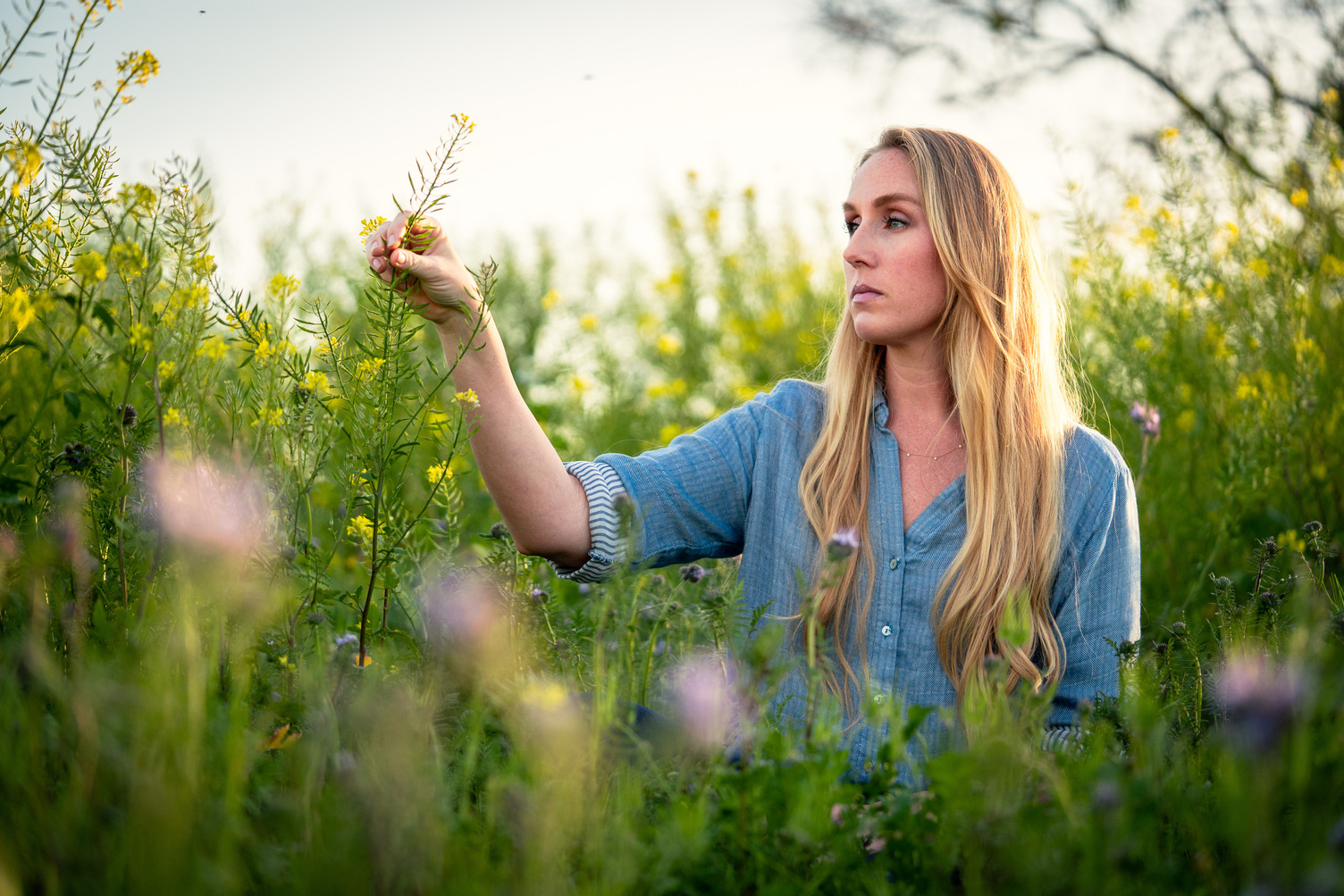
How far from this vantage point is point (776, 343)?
554 centimetres

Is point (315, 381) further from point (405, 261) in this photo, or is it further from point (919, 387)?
point (919, 387)

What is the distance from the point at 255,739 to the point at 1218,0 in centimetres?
720

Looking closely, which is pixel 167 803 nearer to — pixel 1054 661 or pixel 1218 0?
pixel 1054 661

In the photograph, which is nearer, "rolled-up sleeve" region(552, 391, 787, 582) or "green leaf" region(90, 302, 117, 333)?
"green leaf" region(90, 302, 117, 333)

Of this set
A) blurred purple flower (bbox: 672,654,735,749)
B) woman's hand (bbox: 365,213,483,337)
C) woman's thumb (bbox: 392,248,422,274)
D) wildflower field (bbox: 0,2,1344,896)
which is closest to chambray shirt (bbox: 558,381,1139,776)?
wildflower field (bbox: 0,2,1344,896)

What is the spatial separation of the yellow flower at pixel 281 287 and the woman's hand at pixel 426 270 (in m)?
0.19

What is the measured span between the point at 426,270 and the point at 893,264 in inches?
42.6

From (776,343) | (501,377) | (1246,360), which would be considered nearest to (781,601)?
(501,377)

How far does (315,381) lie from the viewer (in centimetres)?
168

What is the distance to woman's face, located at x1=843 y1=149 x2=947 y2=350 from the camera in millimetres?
2133

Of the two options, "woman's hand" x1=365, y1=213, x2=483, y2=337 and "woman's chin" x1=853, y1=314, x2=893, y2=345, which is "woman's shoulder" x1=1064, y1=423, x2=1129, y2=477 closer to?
"woman's chin" x1=853, y1=314, x2=893, y2=345

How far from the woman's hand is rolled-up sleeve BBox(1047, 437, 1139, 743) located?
1.36m

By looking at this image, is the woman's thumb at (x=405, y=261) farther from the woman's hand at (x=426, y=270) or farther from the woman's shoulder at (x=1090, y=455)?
the woman's shoulder at (x=1090, y=455)


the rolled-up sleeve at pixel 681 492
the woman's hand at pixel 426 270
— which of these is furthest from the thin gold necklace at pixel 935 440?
the woman's hand at pixel 426 270
